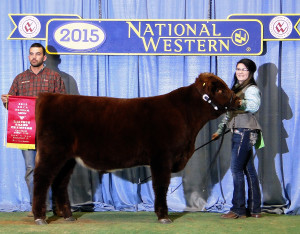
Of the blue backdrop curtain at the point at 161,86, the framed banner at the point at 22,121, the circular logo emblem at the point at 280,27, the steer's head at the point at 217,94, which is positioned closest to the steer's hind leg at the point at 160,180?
the steer's head at the point at 217,94

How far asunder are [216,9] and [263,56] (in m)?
0.75

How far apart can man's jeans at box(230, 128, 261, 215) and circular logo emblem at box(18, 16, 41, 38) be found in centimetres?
245

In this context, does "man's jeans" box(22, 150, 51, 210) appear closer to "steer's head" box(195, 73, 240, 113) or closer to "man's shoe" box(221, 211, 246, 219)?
"steer's head" box(195, 73, 240, 113)

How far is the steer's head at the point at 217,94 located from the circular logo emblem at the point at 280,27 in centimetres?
126

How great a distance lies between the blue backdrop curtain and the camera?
5.09 metres

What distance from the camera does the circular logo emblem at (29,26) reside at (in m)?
5.01

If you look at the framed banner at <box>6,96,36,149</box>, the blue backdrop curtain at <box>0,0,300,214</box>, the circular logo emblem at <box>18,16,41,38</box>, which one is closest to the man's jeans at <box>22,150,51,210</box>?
the framed banner at <box>6,96,36,149</box>

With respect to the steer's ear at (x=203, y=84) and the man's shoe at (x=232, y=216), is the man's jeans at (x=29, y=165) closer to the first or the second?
the steer's ear at (x=203, y=84)

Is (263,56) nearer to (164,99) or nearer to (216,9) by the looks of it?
(216,9)

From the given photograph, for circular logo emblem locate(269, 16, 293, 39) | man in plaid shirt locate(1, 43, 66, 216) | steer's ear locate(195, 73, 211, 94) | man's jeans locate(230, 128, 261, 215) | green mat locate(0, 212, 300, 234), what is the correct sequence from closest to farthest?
green mat locate(0, 212, 300, 234), steer's ear locate(195, 73, 211, 94), man's jeans locate(230, 128, 261, 215), man in plaid shirt locate(1, 43, 66, 216), circular logo emblem locate(269, 16, 293, 39)

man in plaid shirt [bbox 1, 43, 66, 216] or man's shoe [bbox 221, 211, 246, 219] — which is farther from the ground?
man in plaid shirt [bbox 1, 43, 66, 216]

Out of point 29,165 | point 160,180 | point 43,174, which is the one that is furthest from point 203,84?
point 29,165

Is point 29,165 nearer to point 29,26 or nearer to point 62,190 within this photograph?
point 62,190

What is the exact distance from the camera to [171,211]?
→ 5.01 meters
